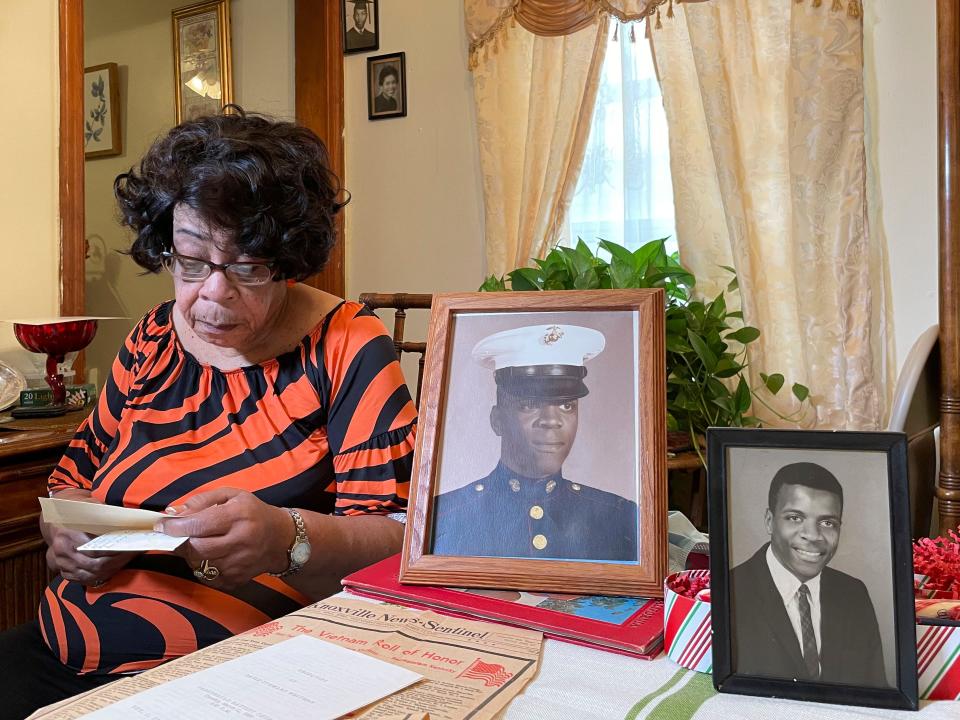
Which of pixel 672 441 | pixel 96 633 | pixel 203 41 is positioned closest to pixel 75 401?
pixel 96 633

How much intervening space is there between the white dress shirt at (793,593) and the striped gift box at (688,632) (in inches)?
2.4

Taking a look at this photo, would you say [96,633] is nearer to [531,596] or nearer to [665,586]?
[531,596]

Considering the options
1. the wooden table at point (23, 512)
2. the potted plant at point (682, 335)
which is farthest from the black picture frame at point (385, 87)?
the wooden table at point (23, 512)

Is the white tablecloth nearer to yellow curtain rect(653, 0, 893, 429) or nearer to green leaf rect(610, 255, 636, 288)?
green leaf rect(610, 255, 636, 288)

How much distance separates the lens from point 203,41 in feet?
11.5

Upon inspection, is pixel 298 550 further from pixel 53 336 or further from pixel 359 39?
pixel 359 39

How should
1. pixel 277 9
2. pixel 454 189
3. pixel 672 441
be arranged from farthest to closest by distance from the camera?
pixel 277 9, pixel 454 189, pixel 672 441

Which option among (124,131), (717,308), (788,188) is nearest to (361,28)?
(124,131)

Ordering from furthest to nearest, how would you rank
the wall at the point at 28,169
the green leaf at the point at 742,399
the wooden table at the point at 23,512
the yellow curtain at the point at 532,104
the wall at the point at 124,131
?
the wall at the point at 124,131
the yellow curtain at the point at 532,104
the wall at the point at 28,169
the green leaf at the point at 742,399
the wooden table at the point at 23,512

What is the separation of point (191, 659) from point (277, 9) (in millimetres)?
3165

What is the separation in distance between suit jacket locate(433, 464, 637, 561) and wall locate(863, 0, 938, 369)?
1808 millimetres

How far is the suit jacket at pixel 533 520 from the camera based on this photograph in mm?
775

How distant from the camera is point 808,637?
1.96ft

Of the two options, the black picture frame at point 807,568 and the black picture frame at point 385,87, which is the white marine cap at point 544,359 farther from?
the black picture frame at point 385,87
